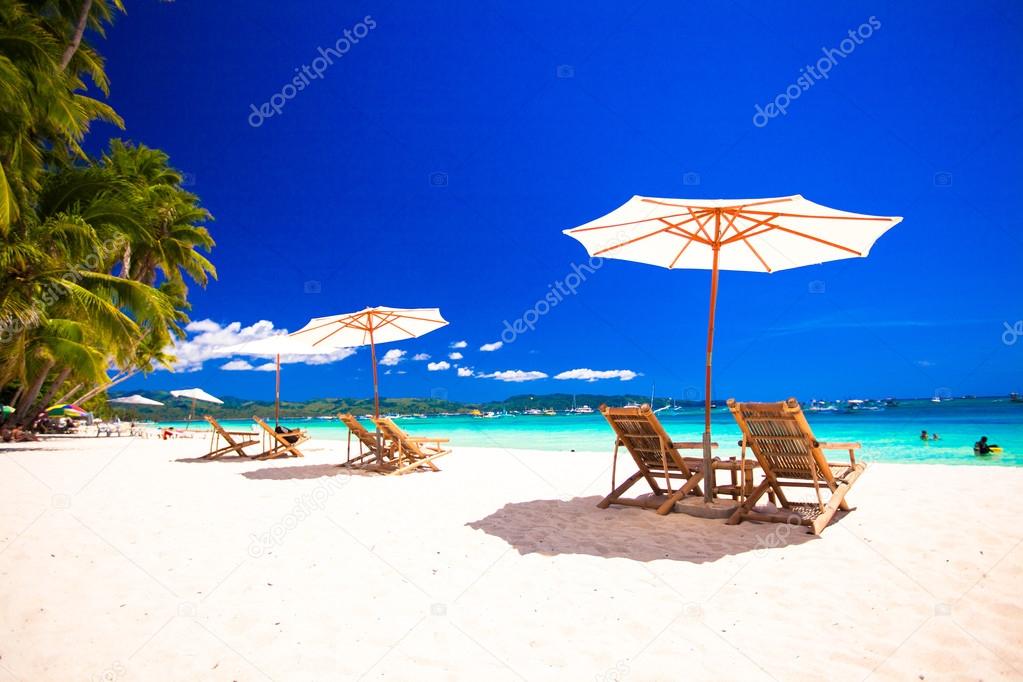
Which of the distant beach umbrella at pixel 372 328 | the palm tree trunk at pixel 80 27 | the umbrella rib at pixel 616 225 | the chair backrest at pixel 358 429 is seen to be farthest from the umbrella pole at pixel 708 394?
the palm tree trunk at pixel 80 27

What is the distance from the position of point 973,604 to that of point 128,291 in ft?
46.8

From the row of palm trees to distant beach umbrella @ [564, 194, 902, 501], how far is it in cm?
722

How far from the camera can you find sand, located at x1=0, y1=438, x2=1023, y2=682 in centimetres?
220

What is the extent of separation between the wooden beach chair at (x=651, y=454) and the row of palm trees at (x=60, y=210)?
308 inches

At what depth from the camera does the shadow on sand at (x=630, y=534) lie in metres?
3.70

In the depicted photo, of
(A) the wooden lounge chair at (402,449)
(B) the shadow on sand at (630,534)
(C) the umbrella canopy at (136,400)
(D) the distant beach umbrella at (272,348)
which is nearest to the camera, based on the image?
(B) the shadow on sand at (630,534)

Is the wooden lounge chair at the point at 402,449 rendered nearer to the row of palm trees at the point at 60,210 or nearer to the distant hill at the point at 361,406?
the row of palm trees at the point at 60,210

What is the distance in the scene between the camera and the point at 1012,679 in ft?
6.68

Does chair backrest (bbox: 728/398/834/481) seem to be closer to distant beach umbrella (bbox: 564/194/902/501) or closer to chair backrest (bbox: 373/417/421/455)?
distant beach umbrella (bbox: 564/194/902/501)

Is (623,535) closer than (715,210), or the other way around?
(623,535)

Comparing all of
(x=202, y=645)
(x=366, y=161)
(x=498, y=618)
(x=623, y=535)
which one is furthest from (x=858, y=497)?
(x=366, y=161)

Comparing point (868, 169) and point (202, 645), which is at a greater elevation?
point (868, 169)

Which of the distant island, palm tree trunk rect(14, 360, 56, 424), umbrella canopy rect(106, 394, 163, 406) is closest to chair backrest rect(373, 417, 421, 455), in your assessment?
palm tree trunk rect(14, 360, 56, 424)

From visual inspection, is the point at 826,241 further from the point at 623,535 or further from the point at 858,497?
the point at 623,535
